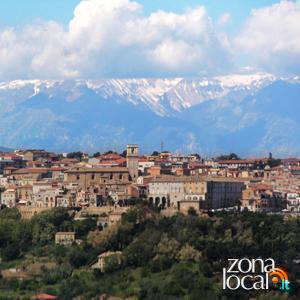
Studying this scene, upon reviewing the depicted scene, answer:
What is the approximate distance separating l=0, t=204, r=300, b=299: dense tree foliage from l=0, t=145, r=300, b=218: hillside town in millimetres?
2513

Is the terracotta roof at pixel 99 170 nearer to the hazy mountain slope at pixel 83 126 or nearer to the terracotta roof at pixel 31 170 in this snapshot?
the terracotta roof at pixel 31 170

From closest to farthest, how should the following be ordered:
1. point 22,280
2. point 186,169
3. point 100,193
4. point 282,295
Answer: point 282,295
point 22,280
point 100,193
point 186,169

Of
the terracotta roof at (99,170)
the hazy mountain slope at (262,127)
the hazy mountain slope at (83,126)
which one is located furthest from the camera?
the hazy mountain slope at (83,126)

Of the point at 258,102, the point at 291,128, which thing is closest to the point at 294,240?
the point at 291,128

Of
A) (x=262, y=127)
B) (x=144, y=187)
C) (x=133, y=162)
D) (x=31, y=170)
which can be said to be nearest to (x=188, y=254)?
(x=144, y=187)

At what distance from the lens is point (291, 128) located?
7259 inches

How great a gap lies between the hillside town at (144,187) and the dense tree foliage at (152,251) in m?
2.51

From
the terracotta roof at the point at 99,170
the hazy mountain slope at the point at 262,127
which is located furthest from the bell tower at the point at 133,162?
the hazy mountain slope at the point at 262,127

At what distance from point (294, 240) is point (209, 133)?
142825mm

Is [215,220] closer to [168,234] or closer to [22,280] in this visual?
[168,234]

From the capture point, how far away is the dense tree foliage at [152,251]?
44.0 metres

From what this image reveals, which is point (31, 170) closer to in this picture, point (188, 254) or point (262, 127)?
point (188, 254)

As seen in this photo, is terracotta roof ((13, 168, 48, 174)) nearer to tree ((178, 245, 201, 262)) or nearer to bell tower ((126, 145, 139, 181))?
bell tower ((126, 145, 139, 181))

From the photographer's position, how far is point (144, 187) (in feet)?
198
